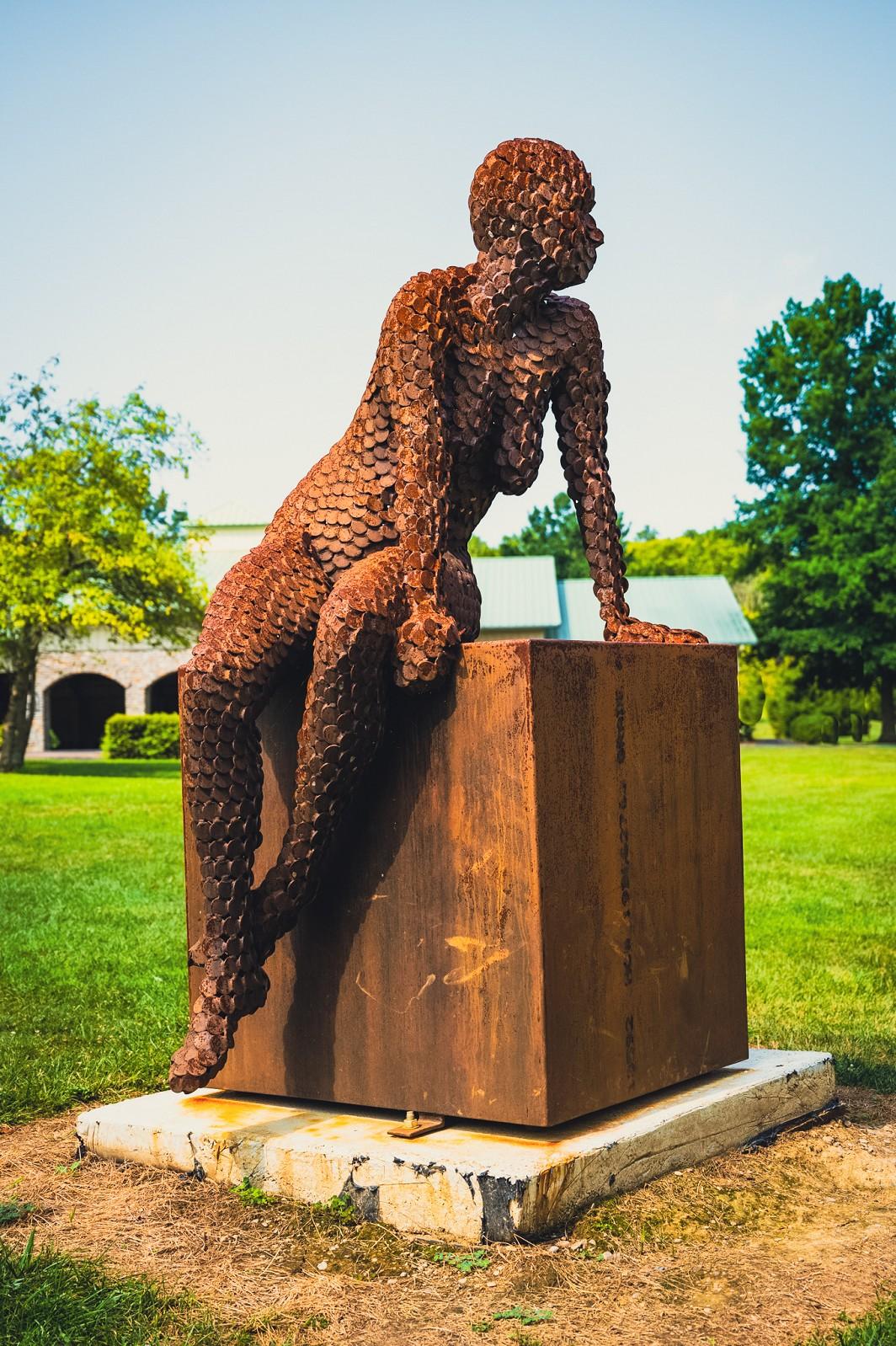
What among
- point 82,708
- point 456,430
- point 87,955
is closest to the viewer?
point 456,430

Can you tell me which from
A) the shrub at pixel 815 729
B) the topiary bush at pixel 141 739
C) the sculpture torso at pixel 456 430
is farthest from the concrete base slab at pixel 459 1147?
the shrub at pixel 815 729

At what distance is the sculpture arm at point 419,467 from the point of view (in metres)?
3.61

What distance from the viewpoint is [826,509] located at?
37.3m

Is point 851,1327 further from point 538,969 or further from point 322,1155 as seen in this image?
point 322,1155

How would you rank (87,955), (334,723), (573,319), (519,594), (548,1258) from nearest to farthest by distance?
1. (548,1258)
2. (334,723)
3. (573,319)
4. (87,955)
5. (519,594)

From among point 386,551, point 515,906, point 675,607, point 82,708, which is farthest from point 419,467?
point 82,708

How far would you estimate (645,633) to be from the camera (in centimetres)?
428

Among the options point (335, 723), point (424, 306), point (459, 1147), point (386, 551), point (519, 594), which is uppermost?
point (519, 594)

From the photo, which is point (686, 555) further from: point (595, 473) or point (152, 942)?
point (595, 473)

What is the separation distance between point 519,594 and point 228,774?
3407 cm

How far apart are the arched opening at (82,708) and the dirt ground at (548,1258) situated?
142 ft

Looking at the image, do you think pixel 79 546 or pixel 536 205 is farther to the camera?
pixel 79 546

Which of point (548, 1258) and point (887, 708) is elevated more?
point (887, 708)

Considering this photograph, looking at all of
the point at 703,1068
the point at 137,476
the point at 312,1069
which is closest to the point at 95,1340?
the point at 312,1069
